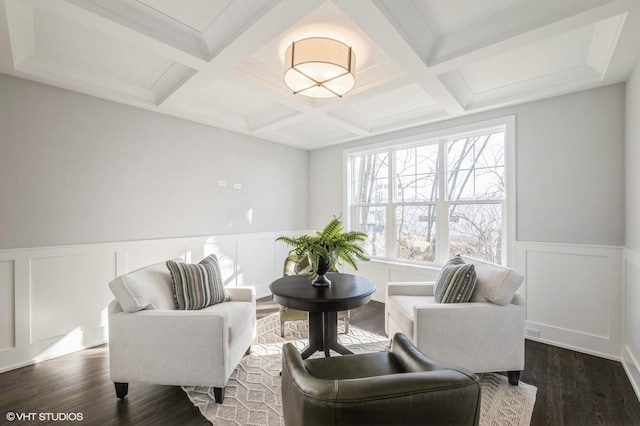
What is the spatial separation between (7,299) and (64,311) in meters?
0.41

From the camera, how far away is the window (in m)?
3.39

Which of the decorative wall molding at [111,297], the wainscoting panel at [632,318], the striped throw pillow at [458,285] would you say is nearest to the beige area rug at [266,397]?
the striped throw pillow at [458,285]

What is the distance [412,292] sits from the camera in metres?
2.83

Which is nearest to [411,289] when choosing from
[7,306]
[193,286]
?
[193,286]

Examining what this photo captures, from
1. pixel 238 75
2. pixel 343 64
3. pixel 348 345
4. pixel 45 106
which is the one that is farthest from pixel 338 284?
pixel 45 106

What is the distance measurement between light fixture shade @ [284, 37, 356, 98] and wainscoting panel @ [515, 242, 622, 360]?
8.39 ft

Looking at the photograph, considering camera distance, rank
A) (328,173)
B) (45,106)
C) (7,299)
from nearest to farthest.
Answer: (7,299) < (45,106) < (328,173)

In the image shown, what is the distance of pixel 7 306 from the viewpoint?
8.05ft

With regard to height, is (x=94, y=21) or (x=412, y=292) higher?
(x=94, y=21)

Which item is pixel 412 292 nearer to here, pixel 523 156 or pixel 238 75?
pixel 523 156

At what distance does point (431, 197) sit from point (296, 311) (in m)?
2.34

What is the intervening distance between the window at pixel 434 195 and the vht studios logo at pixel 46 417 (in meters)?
3.63

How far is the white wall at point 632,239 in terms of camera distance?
86.0 inches

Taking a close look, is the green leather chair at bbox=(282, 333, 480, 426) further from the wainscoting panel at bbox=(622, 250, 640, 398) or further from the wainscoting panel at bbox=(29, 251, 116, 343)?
the wainscoting panel at bbox=(29, 251, 116, 343)
